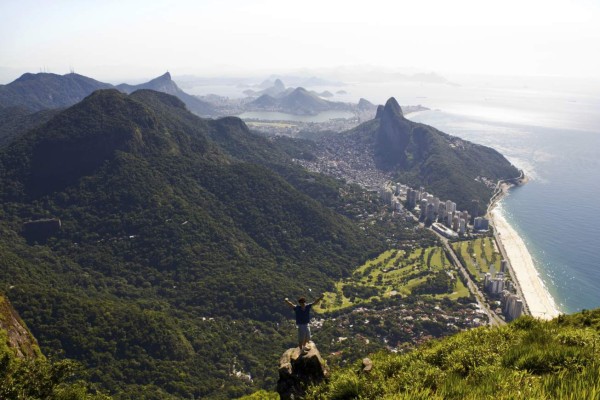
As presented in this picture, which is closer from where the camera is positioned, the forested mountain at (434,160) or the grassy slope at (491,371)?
the grassy slope at (491,371)

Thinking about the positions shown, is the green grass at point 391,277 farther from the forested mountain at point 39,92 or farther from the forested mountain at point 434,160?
the forested mountain at point 39,92

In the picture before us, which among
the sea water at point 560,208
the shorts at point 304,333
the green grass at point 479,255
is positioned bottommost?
the green grass at point 479,255

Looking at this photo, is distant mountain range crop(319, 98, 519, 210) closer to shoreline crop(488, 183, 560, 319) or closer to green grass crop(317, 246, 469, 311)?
shoreline crop(488, 183, 560, 319)

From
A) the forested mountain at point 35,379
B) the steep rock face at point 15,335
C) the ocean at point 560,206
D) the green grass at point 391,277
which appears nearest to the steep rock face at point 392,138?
the ocean at point 560,206

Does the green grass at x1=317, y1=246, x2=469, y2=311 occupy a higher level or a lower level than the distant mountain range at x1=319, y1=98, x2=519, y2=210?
lower

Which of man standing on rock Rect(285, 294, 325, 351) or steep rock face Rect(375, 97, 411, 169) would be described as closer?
man standing on rock Rect(285, 294, 325, 351)

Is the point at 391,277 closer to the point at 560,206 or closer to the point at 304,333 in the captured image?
the point at 560,206

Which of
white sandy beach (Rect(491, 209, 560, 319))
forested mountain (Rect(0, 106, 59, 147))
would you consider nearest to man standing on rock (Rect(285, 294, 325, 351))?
white sandy beach (Rect(491, 209, 560, 319))
